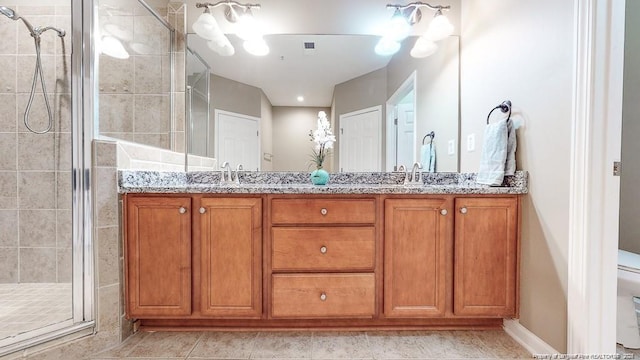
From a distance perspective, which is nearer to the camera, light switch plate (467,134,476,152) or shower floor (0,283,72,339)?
shower floor (0,283,72,339)

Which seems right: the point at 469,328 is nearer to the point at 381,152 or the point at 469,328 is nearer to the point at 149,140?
the point at 381,152

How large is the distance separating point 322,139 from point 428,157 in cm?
80

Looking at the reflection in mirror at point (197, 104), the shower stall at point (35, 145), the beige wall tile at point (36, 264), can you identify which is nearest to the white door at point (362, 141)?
the reflection in mirror at point (197, 104)

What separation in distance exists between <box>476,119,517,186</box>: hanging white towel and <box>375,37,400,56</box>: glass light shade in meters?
0.93

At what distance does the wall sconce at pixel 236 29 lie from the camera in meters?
1.92

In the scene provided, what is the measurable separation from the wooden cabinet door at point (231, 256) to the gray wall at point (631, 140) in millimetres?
2573

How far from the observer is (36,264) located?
1898 mm

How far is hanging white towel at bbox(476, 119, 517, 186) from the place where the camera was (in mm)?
1417

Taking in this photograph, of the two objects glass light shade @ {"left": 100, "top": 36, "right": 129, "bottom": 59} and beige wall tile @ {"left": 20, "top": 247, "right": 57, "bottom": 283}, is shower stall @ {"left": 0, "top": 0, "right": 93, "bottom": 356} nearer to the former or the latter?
beige wall tile @ {"left": 20, "top": 247, "right": 57, "bottom": 283}

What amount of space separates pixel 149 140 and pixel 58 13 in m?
1.16

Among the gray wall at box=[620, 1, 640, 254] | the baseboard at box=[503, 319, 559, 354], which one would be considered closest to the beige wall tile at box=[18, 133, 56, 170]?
the baseboard at box=[503, 319, 559, 354]

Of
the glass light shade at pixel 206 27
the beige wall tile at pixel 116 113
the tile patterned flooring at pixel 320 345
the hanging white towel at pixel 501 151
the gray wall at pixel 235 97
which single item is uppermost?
the glass light shade at pixel 206 27

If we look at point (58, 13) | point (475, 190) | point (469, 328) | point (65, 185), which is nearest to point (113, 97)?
point (65, 185)

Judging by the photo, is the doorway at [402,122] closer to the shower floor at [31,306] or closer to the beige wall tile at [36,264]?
the shower floor at [31,306]
